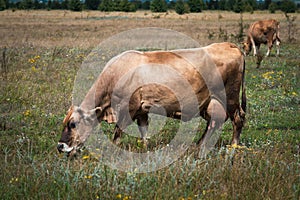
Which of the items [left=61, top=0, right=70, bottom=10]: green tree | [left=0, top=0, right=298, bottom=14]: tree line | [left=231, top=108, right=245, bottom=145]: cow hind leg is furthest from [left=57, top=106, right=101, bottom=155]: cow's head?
[left=61, top=0, right=70, bottom=10]: green tree

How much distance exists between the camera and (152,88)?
6883 mm

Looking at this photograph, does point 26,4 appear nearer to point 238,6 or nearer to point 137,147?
point 238,6

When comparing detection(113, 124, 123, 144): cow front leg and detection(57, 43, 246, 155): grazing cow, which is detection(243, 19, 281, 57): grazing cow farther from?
detection(113, 124, 123, 144): cow front leg

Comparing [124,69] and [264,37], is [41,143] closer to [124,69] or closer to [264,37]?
[124,69]

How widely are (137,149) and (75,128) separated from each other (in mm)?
1008

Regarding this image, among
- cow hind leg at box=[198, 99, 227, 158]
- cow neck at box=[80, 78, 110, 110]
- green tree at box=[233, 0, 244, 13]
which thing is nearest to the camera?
cow neck at box=[80, 78, 110, 110]

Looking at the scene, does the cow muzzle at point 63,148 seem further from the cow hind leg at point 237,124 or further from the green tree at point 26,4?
the green tree at point 26,4

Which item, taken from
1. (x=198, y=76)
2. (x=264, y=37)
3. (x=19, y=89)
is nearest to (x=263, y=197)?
(x=198, y=76)

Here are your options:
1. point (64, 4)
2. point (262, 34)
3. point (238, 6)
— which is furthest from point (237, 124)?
point (64, 4)

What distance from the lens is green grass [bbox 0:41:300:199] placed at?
16.3 ft

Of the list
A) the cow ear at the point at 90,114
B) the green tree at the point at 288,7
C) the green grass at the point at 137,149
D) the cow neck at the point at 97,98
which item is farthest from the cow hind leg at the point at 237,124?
the green tree at the point at 288,7

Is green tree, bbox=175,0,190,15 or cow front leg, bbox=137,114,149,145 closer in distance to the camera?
cow front leg, bbox=137,114,149,145

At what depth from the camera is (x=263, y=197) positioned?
487 cm

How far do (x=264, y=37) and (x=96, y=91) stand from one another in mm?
15339
